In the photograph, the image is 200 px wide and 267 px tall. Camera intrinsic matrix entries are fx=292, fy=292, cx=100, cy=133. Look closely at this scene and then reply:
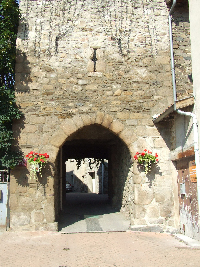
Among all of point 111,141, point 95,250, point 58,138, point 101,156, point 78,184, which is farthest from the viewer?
point 78,184

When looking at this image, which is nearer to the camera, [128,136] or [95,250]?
[95,250]

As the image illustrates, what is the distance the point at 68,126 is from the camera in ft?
20.7

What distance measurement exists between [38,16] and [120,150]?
428cm

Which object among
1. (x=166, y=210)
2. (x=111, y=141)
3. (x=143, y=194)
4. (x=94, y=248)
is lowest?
(x=94, y=248)

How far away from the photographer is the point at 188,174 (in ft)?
18.4

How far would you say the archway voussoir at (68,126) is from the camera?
630cm

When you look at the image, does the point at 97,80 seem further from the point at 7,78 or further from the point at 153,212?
the point at 153,212

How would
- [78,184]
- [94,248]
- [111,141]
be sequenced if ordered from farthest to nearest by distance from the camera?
[78,184]
[111,141]
[94,248]

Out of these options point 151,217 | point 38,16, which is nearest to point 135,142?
point 151,217

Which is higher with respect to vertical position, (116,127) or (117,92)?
(117,92)

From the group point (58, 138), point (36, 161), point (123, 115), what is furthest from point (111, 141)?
point (36, 161)

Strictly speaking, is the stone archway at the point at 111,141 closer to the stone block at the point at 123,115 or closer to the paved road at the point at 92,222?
the stone block at the point at 123,115

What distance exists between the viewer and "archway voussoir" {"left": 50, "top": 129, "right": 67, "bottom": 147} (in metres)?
6.24

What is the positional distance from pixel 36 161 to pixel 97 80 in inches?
88.8
